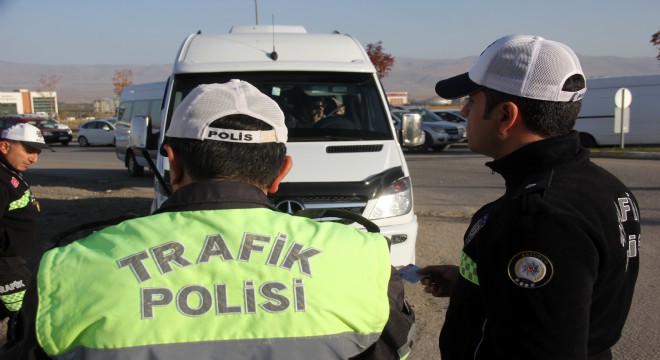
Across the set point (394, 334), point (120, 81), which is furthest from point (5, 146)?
point (120, 81)

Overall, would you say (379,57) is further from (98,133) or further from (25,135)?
(25,135)

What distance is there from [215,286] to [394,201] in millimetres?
3921

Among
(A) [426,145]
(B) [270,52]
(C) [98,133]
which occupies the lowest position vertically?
(C) [98,133]

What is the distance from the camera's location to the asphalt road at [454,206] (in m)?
4.68

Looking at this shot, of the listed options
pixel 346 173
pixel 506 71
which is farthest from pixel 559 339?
pixel 346 173

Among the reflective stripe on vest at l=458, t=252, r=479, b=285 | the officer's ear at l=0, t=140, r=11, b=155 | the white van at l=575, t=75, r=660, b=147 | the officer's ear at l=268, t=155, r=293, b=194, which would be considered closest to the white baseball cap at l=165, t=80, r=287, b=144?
the officer's ear at l=268, t=155, r=293, b=194

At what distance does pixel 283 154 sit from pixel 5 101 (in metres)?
70.7

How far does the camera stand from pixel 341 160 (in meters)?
5.48

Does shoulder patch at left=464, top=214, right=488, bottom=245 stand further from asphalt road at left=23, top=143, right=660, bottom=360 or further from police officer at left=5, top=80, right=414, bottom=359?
asphalt road at left=23, top=143, right=660, bottom=360

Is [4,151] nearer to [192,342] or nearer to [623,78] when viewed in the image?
[192,342]

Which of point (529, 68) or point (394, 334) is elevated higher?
point (529, 68)

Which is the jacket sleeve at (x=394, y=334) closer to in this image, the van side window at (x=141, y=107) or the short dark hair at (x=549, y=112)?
the short dark hair at (x=549, y=112)

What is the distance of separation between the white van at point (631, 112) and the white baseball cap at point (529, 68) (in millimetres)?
19215

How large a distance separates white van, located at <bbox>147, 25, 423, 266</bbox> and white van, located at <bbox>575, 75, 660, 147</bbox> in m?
15.3
